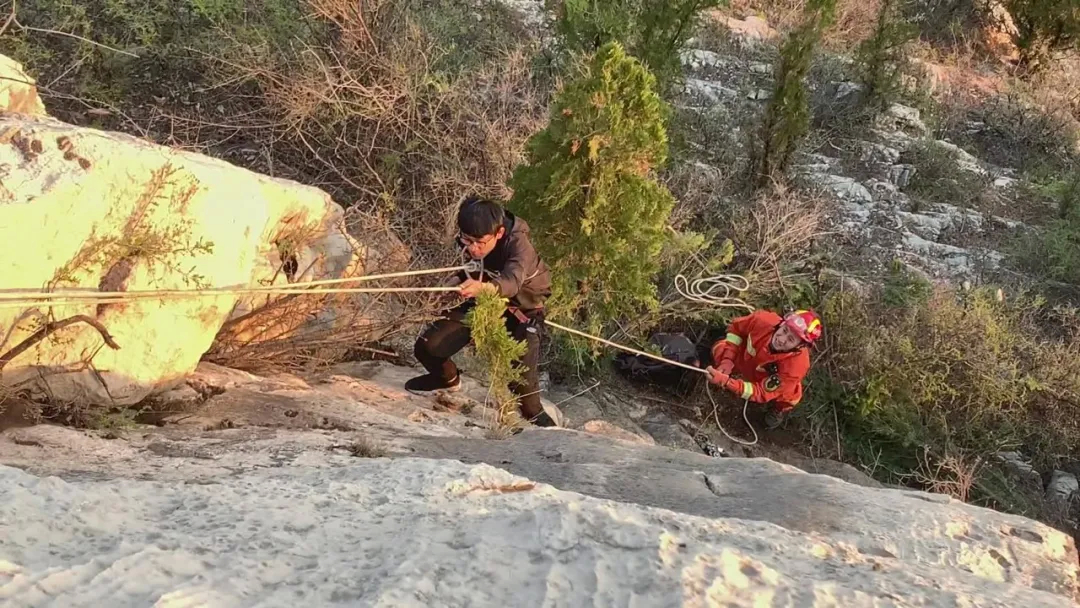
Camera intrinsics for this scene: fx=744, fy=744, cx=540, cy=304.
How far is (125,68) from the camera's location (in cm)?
718

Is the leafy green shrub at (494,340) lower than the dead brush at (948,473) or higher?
higher

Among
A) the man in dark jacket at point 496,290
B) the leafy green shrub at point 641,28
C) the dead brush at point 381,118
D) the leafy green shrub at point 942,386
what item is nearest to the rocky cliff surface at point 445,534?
the man in dark jacket at point 496,290

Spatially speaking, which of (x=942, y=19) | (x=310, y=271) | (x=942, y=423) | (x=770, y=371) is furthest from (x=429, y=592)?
(x=942, y=19)

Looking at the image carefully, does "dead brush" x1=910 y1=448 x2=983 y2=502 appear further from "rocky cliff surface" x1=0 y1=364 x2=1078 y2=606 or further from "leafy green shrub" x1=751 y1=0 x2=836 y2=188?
"leafy green shrub" x1=751 y1=0 x2=836 y2=188

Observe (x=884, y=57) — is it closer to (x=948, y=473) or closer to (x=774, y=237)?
(x=774, y=237)

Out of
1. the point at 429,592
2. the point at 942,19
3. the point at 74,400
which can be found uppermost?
the point at 942,19

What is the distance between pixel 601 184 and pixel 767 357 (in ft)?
6.62

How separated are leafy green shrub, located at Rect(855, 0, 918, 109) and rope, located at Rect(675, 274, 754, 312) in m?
5.60

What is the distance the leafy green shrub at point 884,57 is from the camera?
10.9 meters

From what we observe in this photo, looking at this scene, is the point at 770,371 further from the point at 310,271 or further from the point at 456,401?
the point at 310,271

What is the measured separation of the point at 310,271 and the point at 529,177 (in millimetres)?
1750

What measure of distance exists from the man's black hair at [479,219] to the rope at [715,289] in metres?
2.82

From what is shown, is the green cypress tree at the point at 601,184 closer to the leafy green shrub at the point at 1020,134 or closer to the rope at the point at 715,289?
the rope at the point at 715,289

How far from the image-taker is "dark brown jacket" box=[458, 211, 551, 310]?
4344 millimetres
